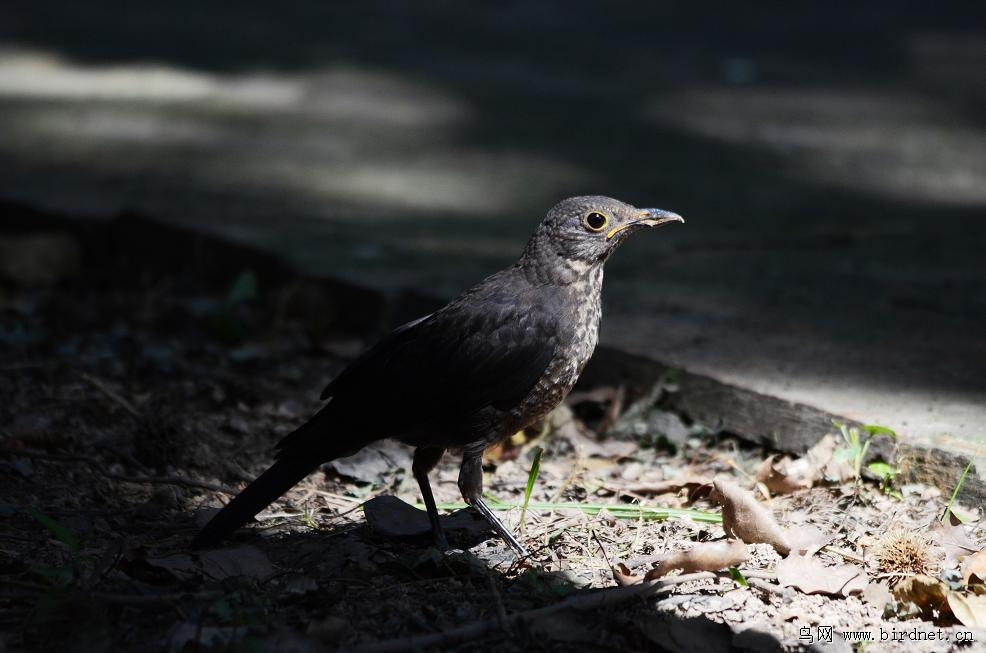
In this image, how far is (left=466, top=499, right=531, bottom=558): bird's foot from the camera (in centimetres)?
333

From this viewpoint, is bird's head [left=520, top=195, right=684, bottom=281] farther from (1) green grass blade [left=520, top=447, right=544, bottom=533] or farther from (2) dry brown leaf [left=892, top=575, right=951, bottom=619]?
(2) dry brown leaf [left=892, top=575, right=951, bottom=619]

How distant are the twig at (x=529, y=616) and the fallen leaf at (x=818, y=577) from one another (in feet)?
0.63

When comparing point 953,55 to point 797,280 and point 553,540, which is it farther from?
point 553,540

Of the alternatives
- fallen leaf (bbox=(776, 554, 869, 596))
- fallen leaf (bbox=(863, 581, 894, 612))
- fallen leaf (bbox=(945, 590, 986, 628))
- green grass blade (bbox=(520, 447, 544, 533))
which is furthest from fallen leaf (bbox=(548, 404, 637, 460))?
fallen leaf (bbox=(945, 590, 986, 628))

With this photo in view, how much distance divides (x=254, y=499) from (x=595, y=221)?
4.12ft

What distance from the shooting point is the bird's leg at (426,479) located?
3.39 m

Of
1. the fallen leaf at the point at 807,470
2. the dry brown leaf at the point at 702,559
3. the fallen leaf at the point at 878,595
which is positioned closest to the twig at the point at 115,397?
the dry brown leaf at the point at 702,559

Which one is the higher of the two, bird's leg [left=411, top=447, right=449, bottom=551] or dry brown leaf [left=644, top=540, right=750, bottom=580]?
dry brown leaf [left=644, top=540, right=750, bottom=580]

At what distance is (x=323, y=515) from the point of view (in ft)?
12.0

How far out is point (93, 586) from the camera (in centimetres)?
280

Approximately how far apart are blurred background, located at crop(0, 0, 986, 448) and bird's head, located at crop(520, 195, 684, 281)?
0.80 meters

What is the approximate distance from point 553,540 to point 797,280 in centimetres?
223

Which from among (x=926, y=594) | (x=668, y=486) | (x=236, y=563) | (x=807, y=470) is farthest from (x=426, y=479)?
(x=926, y=594)

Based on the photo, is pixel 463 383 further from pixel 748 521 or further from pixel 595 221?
pixel 748 521
